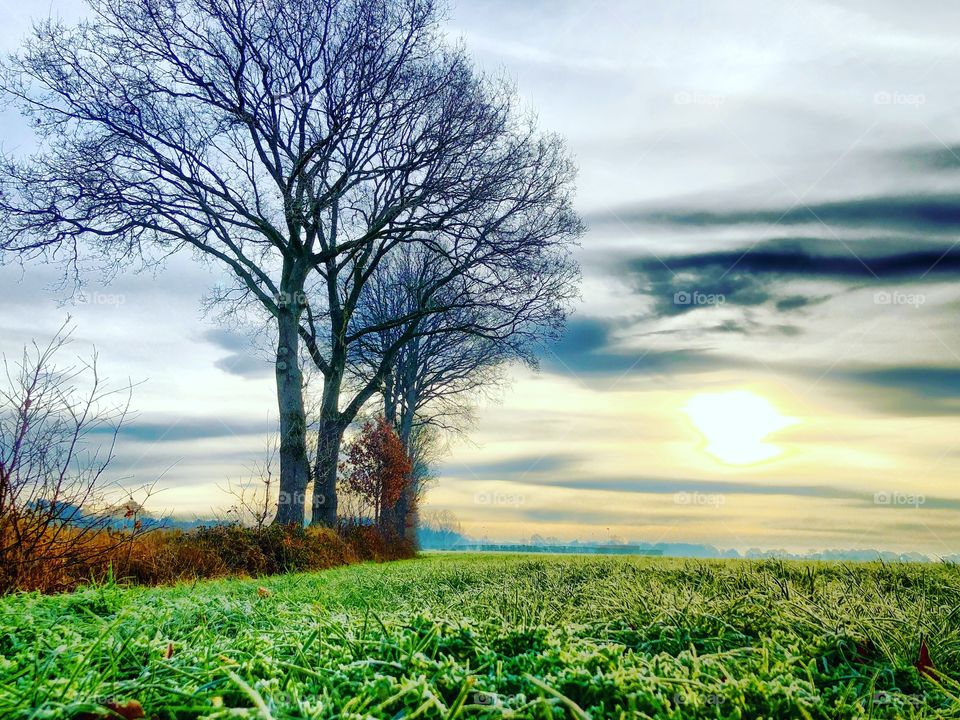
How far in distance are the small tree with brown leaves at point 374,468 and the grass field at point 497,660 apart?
17.8 meters

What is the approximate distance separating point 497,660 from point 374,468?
2036cm

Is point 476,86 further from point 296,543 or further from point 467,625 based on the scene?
point 467,625

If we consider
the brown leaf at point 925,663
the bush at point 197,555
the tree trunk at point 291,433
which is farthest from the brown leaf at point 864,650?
the tree trunk at point 291,433

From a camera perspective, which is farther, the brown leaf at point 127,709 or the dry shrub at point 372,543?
the dry shrub at point 372,543

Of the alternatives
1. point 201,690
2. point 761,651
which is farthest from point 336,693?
point 761,651

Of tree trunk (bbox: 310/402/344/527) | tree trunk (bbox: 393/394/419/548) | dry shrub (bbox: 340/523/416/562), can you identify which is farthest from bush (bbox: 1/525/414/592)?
tree trunk (bbox: 393/394/419/548)

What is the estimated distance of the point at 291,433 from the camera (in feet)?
49.0

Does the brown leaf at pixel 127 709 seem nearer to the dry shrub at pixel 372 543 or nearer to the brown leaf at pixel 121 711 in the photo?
the brown leaf at pixel 121 711

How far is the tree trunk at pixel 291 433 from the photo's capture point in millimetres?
14648

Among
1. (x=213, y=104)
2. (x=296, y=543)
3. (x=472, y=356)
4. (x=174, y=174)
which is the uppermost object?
(x=213, y=104)

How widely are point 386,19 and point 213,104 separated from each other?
4.33 metres

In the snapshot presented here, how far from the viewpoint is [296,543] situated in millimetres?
12695

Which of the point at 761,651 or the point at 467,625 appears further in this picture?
the point at 467,625

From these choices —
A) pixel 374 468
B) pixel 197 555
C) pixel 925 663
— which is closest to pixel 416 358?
pixel 374 468
